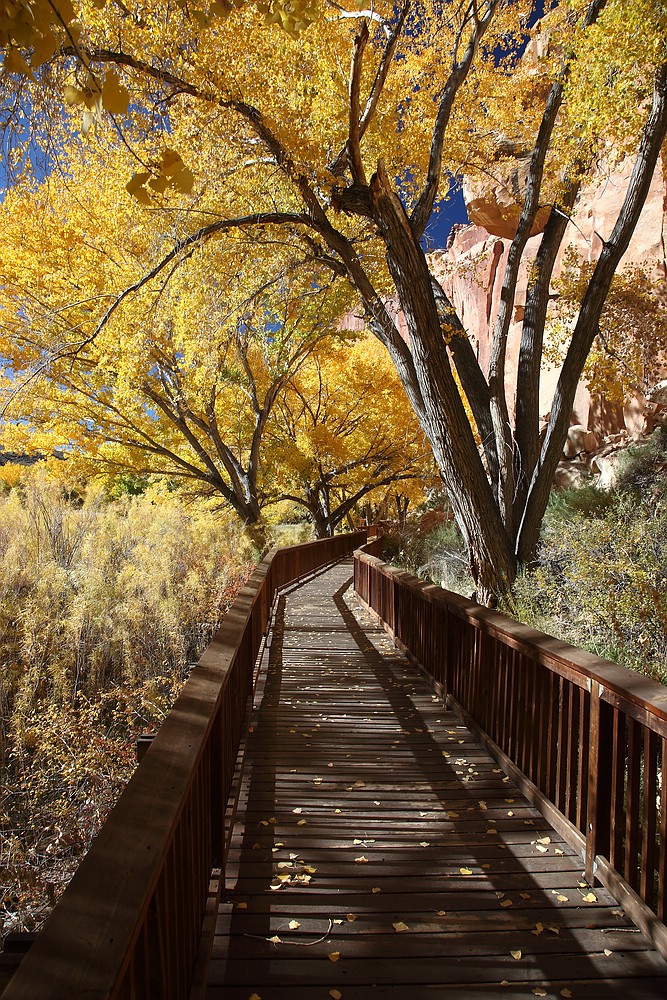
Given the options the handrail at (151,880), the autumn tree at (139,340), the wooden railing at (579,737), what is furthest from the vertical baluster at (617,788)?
Result: the autumn tree at (139,340)

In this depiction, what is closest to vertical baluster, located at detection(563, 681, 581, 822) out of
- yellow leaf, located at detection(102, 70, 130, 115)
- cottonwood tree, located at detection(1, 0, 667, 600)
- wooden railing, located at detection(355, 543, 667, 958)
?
wooden railing, located at detection(355, 543, 667, 958)

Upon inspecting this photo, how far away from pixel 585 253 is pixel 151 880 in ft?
70.1

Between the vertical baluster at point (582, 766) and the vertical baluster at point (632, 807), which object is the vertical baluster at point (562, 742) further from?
Answer: the vertical baluster at point (632, 807)

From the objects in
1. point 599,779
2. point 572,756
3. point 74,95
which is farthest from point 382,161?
point 599,779

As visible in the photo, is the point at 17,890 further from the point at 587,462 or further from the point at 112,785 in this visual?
the point at 587,462

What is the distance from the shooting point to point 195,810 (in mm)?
2574

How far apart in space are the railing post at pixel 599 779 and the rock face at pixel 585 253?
28.8 ft

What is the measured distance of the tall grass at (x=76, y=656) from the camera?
5285mm

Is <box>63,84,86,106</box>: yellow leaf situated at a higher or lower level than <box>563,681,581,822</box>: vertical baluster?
higher

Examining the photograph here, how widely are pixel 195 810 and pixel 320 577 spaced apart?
56.0 ft

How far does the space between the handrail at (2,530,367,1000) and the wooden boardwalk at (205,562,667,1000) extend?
0.38 m

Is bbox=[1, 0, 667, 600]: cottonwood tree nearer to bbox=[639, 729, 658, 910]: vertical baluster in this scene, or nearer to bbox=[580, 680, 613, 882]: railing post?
bbox=[580, 680, 613, 882]: railing post

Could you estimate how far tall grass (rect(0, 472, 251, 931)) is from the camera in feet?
17.3

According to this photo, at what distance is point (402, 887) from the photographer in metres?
3.19
